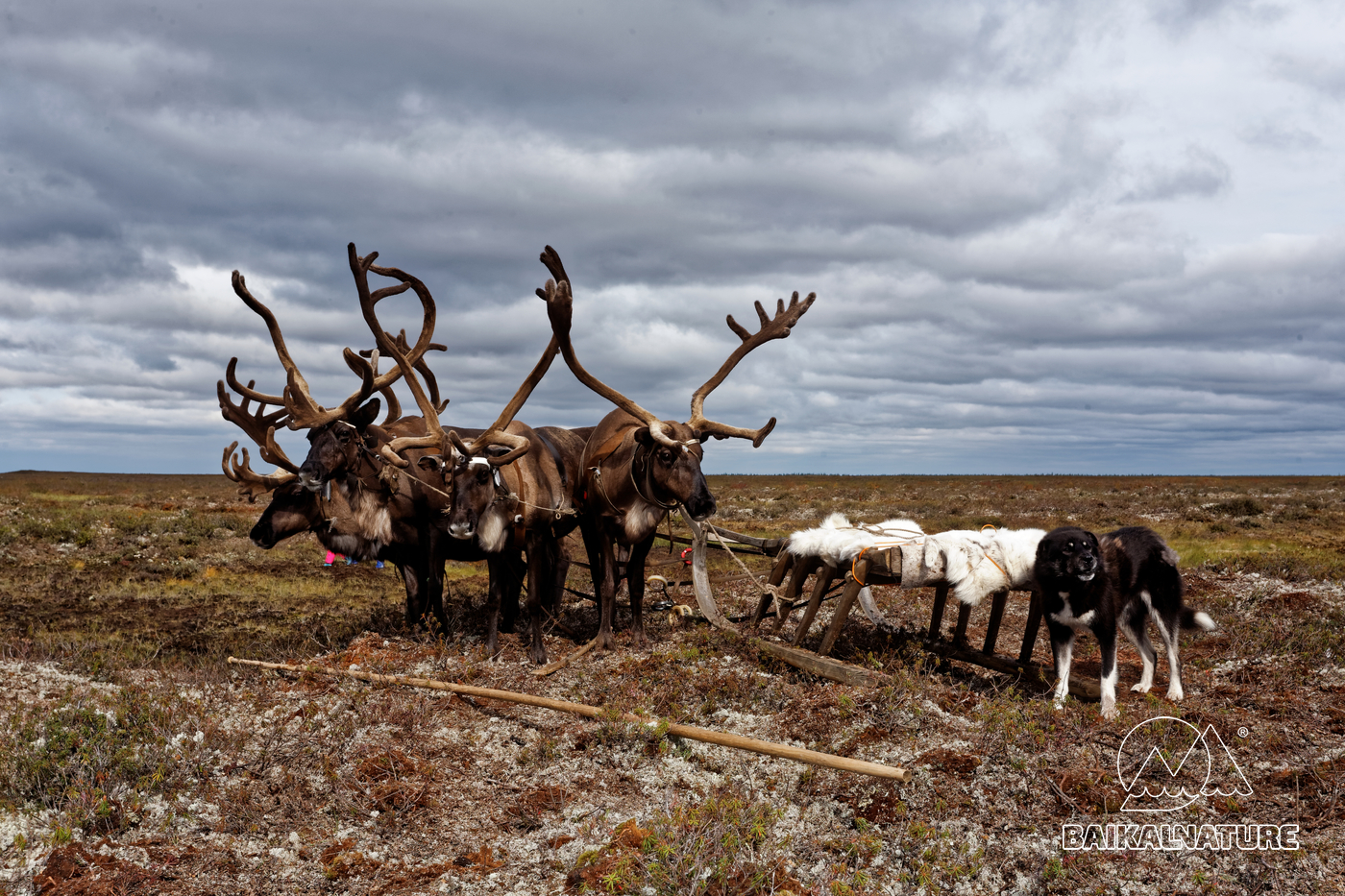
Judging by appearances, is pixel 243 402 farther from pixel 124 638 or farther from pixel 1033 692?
pixel 1033 692

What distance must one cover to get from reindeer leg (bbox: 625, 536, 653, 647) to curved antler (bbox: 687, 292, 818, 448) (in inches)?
63.7

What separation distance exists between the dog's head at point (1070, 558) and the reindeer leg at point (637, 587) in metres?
4.59

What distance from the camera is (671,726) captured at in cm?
661

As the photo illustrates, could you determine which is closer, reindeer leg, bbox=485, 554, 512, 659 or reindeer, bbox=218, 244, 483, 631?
reindeer leg, bbox=485, 554, 512, 659

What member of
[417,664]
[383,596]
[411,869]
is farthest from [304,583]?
[411,869]

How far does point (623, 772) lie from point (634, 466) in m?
3.79

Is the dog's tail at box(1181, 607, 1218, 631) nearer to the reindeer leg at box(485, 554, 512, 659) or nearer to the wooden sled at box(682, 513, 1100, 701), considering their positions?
the wooden sled at box(682, 513, 1100, 701)

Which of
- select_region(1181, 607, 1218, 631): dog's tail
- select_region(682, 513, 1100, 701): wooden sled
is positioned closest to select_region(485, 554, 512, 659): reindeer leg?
select_region(682, 513, 1100, 701): wooden sled

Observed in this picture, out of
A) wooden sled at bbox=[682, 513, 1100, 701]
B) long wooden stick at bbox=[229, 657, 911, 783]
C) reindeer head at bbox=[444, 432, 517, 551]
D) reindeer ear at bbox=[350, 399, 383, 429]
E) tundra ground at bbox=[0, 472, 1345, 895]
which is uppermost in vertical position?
reindeer ear at bbox=[350, 399, 383, 429]

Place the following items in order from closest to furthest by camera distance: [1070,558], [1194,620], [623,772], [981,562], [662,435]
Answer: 1. [623,772]
2. [1070,558]
3. [1194,620]
4. [981,562]
5. [662,435]

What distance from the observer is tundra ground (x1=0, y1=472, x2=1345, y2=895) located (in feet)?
16.0

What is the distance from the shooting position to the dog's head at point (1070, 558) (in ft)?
22.1

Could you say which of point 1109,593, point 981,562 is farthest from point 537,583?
point 1109,593

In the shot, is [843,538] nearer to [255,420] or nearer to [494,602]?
[494,602]
